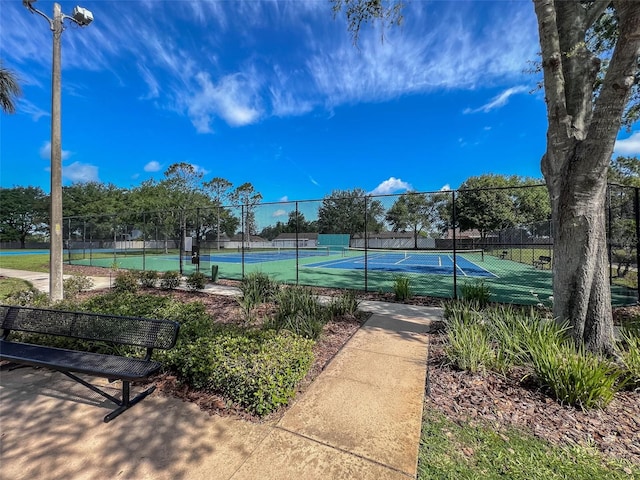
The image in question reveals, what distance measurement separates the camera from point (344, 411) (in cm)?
252

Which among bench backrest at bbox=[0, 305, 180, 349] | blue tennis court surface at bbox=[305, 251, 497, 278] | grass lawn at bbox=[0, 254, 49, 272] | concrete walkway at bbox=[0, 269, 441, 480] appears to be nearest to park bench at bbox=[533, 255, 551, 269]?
blue tennis court surface at bbox=[305, 251, 497, 278]

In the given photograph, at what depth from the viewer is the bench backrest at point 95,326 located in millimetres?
2703

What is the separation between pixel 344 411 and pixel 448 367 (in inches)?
59.0

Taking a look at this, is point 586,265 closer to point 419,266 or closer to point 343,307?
point 343,307

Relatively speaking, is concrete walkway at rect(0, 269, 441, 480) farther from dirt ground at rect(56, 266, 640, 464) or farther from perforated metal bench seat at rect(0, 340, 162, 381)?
perforated metal bench seat at rect(0, 340, 162, 381)

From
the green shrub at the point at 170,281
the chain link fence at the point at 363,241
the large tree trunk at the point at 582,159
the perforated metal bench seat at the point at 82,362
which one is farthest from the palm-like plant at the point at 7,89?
the large tree trunk at the point at 582,159

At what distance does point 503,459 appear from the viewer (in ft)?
6.40

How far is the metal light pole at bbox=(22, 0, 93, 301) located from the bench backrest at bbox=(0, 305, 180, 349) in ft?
10.7

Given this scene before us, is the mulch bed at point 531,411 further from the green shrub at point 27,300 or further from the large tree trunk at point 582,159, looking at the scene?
the green shrub at point 27,300

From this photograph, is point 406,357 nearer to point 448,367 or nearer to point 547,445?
point 448,367

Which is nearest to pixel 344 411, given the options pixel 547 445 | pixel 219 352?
pixel 219 352

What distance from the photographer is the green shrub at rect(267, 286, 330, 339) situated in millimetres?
4090

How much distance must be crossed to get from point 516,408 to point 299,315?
288 cm

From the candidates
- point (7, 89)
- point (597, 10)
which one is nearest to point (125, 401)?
point (597, 10)
